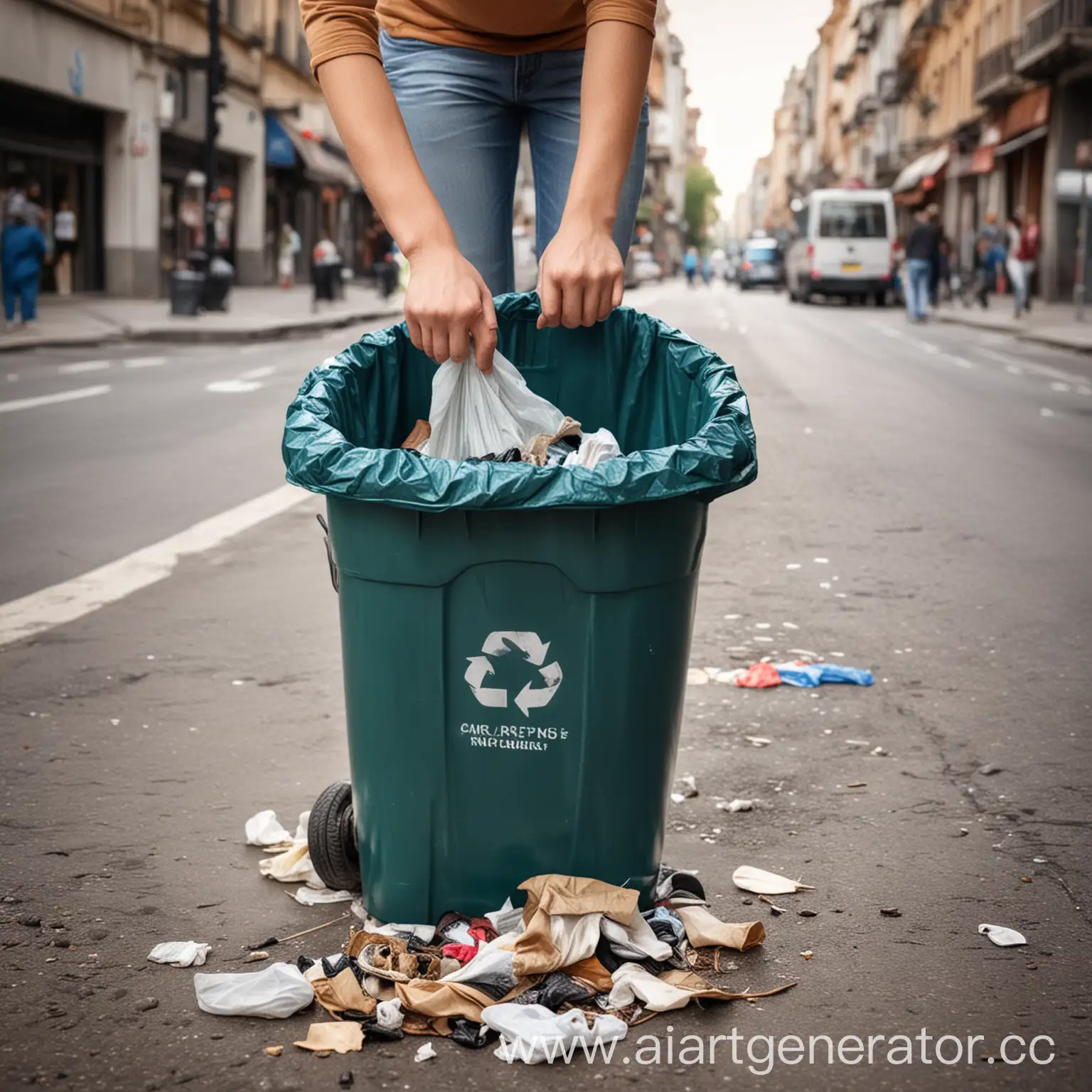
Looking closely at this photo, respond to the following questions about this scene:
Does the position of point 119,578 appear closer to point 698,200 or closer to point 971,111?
point 971,111

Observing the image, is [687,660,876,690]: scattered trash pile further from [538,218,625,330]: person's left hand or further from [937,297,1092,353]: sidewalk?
[937,297,1092,353]: sidewalk

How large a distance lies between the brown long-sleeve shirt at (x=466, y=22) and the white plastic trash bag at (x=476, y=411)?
1.76 ft

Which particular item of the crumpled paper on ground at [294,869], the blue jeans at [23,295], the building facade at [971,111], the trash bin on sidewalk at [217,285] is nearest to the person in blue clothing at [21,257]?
the blue jeans at [23,295]

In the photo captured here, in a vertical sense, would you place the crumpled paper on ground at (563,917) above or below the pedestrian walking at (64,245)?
below

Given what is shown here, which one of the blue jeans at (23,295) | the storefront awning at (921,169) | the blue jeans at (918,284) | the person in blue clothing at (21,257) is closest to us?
the person in blue clothing at (21,257)

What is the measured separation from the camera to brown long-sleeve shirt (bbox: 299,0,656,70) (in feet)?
7.84

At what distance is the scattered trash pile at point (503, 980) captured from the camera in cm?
209

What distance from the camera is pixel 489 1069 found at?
202 centimetres

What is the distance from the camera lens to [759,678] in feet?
13.0

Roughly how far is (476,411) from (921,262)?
2522 cm

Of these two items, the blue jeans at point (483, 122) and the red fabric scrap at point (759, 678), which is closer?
the blue jeans at point (483, 122)

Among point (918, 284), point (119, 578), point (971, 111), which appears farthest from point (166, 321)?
point (971, 111)

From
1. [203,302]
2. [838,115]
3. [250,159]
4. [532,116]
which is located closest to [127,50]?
[203,302]

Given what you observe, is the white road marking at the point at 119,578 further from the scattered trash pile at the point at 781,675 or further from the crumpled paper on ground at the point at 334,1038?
the crumpled paper on ground at the point at 334,1038
